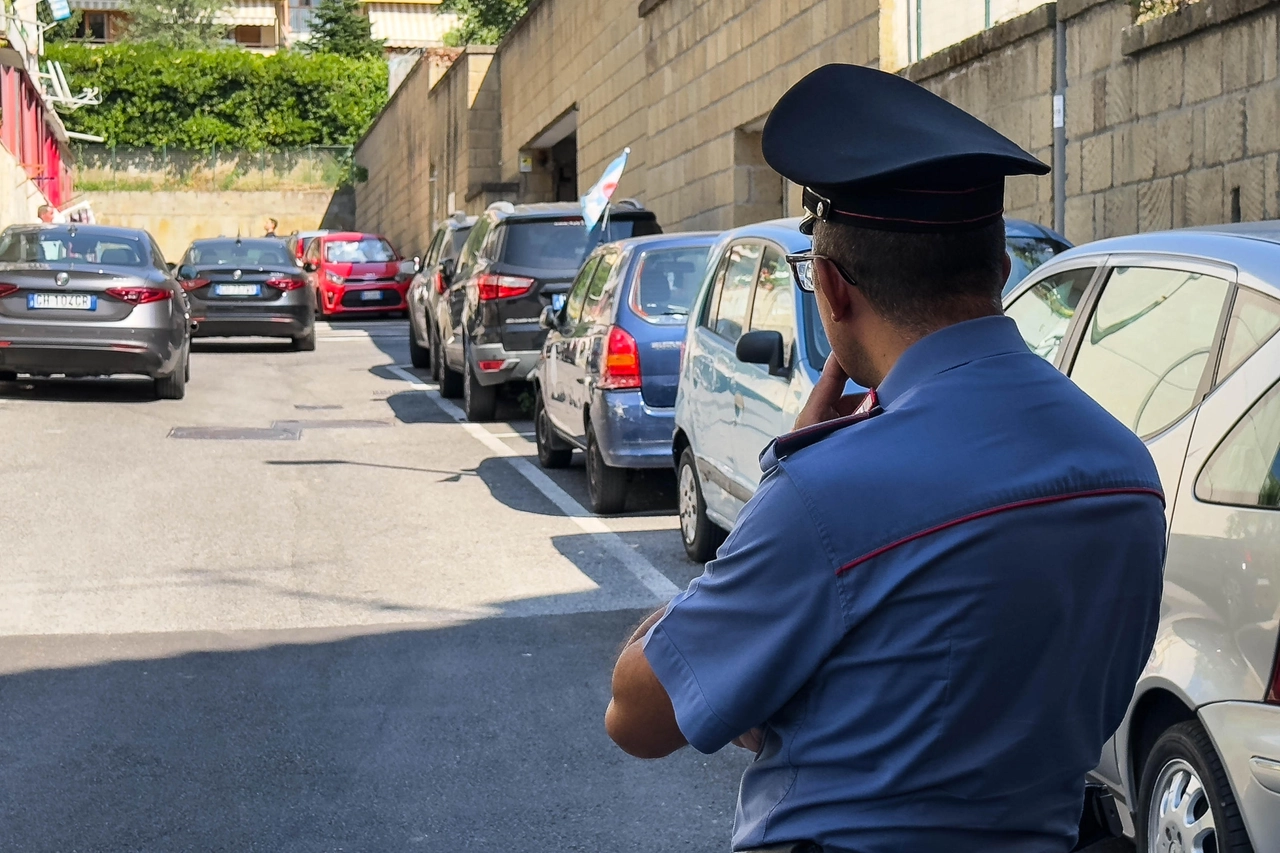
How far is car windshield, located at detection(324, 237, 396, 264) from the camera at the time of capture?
31.2 metres

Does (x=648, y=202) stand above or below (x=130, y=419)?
above

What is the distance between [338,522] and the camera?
10.1 m

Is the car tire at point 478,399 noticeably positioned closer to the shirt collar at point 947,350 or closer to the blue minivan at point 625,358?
the blue minivan at point 625,358

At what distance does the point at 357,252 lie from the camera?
31.3 m

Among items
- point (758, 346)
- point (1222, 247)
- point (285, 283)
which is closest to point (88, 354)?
point (285, 283)

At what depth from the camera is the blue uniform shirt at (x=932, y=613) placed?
5.40 ft

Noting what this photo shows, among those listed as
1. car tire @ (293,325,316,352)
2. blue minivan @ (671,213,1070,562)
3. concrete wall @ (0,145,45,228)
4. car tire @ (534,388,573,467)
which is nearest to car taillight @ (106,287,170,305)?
car tire @ (534,388,573,467)

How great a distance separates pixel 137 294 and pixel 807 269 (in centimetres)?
1391

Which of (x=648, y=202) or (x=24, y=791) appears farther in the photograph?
(x=648, y=202)

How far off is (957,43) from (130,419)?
7.23 m

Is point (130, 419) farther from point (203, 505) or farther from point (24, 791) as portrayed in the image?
point (24, 791)

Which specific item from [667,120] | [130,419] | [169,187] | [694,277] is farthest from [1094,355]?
[169,187]

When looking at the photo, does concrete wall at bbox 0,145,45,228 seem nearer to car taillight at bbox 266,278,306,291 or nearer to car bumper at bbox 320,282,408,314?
car bumper at bbox 320,282,408,314

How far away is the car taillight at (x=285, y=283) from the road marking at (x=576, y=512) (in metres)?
5.29
